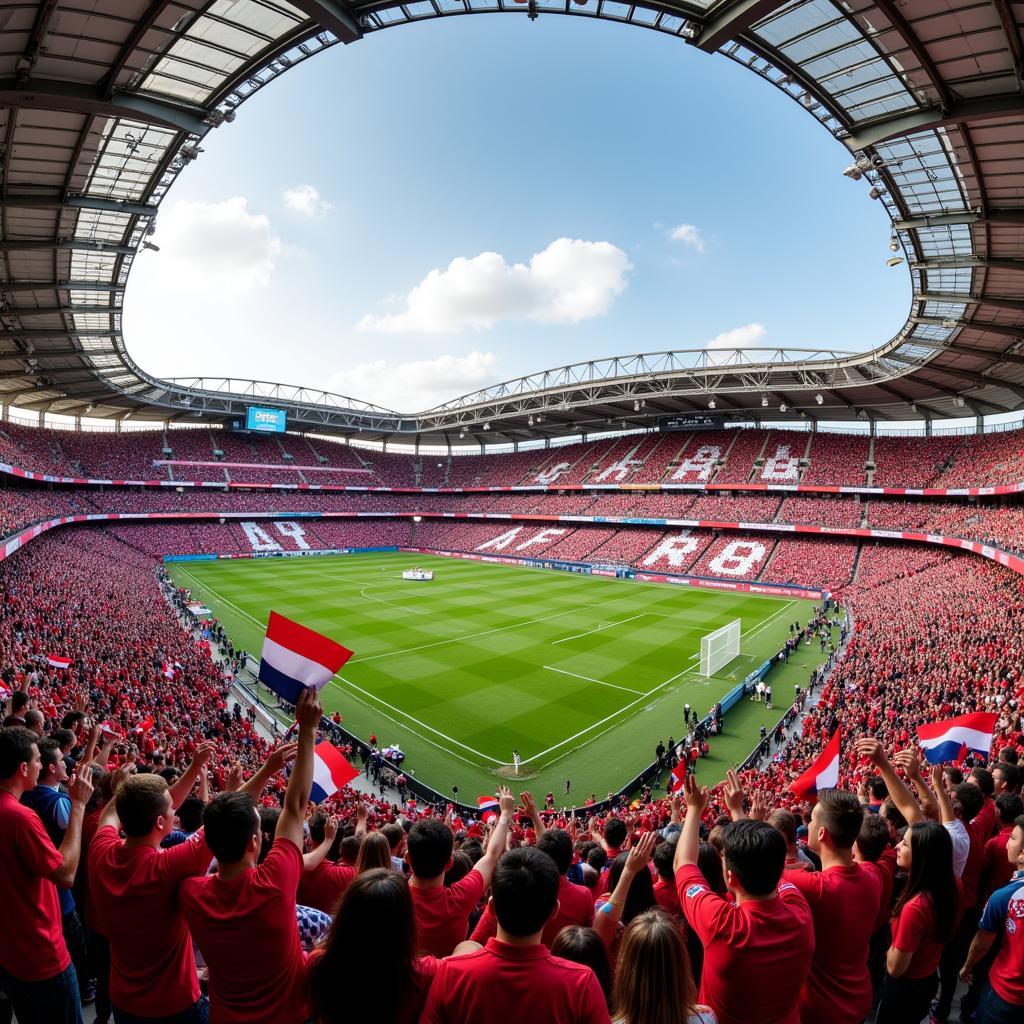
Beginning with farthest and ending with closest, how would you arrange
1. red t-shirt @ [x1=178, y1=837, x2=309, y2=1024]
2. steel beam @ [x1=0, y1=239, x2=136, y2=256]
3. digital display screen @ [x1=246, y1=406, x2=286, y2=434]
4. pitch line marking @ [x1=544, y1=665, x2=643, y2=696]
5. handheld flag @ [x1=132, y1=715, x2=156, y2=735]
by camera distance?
digital display screen @ [x1=246, y1=406, x2=286, y2=434]
pitch line marking @ [x1=544, y1=665, x2=643, y2=696]
steel beam @ [x1=0, y1=239, x2=136, y2=256]
handheld flag @ [x1=132, y1=715, x2=156, y2=735]
red t-shirt @ [x1=178, y1=837, x2=309, y2=1024]

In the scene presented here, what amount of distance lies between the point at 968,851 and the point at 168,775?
7757mm

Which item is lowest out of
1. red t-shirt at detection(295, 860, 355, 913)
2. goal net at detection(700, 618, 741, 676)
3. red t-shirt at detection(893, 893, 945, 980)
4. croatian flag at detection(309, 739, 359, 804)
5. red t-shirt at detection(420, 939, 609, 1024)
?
goal net at detection(700, 618, 741, 676)

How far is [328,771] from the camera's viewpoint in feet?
24.7

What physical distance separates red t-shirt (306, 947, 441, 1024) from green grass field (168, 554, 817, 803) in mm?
15397

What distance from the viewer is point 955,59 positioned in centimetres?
1373

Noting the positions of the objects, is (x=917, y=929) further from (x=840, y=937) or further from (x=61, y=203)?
(x=61, y=203)

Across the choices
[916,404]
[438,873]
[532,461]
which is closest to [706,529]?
[916,404]

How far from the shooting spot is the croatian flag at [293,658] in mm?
5410

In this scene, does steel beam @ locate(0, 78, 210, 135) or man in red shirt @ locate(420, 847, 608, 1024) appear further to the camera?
steel beam @ locate(0, 78, 210, 135)

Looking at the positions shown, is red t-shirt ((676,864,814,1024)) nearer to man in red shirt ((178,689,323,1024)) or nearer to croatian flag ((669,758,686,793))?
man in red shirt ((178,689,323,1024))

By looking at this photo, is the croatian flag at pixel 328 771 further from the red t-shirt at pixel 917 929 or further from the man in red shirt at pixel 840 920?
the red t-shirt at pixel 917 929

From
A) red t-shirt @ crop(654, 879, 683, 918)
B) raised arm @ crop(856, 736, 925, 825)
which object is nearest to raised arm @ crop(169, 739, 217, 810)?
red t-shirt @ crop(654, 879, 683, 918)

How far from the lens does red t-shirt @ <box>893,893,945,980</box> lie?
3.74 meters

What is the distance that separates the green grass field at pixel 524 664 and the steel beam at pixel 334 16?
19.2 meters
